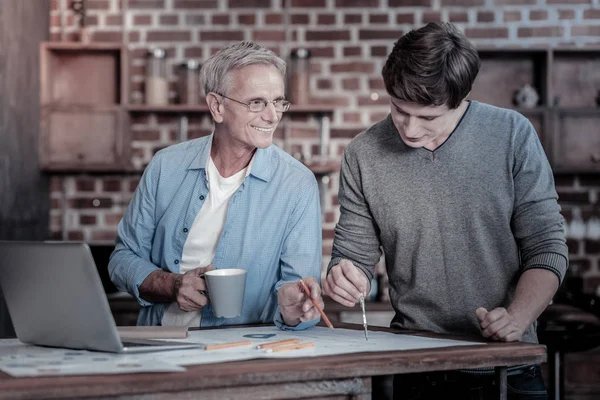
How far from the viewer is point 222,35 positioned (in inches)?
168

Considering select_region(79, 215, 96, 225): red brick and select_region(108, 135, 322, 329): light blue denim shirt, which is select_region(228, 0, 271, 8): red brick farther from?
select_region(108, 135, 322, 329): light blue denim shirt

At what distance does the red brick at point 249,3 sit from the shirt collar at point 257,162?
83.5 inches

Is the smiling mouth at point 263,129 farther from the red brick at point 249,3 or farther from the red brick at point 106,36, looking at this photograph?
the red brick at point 106,36

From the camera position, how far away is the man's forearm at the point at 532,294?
174 cm

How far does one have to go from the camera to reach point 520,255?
1925 mm

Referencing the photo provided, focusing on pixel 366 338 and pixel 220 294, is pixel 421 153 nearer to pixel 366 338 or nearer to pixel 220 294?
pixel 366 338

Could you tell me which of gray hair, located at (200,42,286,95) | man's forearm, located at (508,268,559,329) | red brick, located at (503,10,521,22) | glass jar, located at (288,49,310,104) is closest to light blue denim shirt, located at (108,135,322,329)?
gray hair, located at (200,42,286,95)

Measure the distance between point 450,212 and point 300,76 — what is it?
7.47ft

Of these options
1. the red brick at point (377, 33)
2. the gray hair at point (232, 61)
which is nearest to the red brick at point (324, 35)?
the red brick at point (377, 33)

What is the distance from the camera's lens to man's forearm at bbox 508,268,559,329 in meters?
1.74

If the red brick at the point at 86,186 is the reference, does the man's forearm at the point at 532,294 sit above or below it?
above

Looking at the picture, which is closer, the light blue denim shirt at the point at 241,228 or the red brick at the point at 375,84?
the light blue denim shirt at the point at 241,228

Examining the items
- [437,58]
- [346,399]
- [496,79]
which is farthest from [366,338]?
[496,79]

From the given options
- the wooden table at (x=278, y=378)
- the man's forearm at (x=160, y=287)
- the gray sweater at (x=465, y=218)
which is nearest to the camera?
the wooden table at (x=278, y=378)
